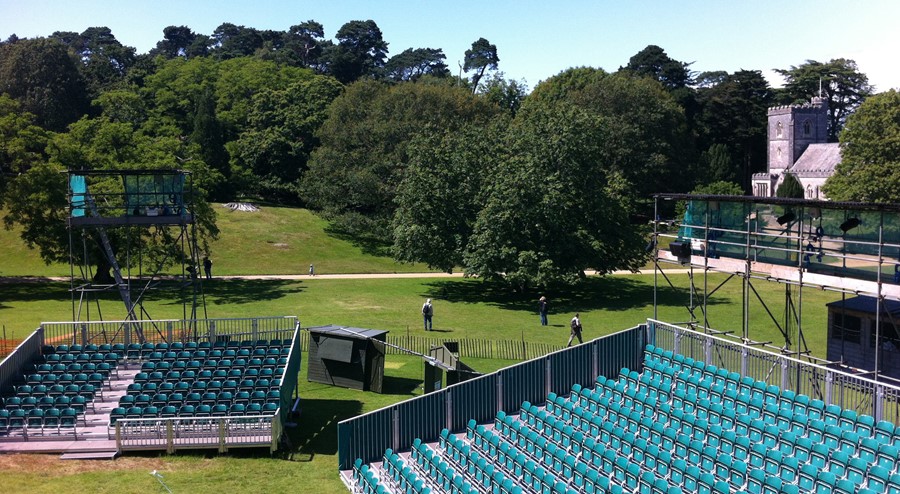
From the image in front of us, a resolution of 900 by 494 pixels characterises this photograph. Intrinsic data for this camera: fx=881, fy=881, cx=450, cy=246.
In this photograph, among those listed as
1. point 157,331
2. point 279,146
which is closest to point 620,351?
point 157,331

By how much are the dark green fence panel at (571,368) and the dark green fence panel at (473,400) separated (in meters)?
1.87

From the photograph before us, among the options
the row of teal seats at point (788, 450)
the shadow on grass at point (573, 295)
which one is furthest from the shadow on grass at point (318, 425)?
the shadow on grass at point (573, 295)

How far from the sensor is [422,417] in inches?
910

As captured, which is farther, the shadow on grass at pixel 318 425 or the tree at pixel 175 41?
the tree at pixel 175 41

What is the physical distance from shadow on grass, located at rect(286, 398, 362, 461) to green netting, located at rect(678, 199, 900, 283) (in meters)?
11.9

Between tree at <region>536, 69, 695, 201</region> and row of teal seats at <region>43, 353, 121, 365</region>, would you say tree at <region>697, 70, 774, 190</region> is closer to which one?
tree at <region>536, 69, 695, 201</region>

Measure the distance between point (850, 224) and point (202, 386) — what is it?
720 inches

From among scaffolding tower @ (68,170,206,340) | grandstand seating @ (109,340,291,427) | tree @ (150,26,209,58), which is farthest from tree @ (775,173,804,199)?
tree @ (150,26,209,58)

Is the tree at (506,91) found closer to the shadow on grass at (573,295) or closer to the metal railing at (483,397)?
the shadow on grass at (573,295)

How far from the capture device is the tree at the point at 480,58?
150m

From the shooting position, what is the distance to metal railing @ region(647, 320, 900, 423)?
733 inches

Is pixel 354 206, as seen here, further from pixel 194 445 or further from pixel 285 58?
pixel 285 58

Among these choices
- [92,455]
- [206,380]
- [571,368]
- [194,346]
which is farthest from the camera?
[194,346]

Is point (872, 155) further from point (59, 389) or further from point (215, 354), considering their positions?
point (59, 389)
